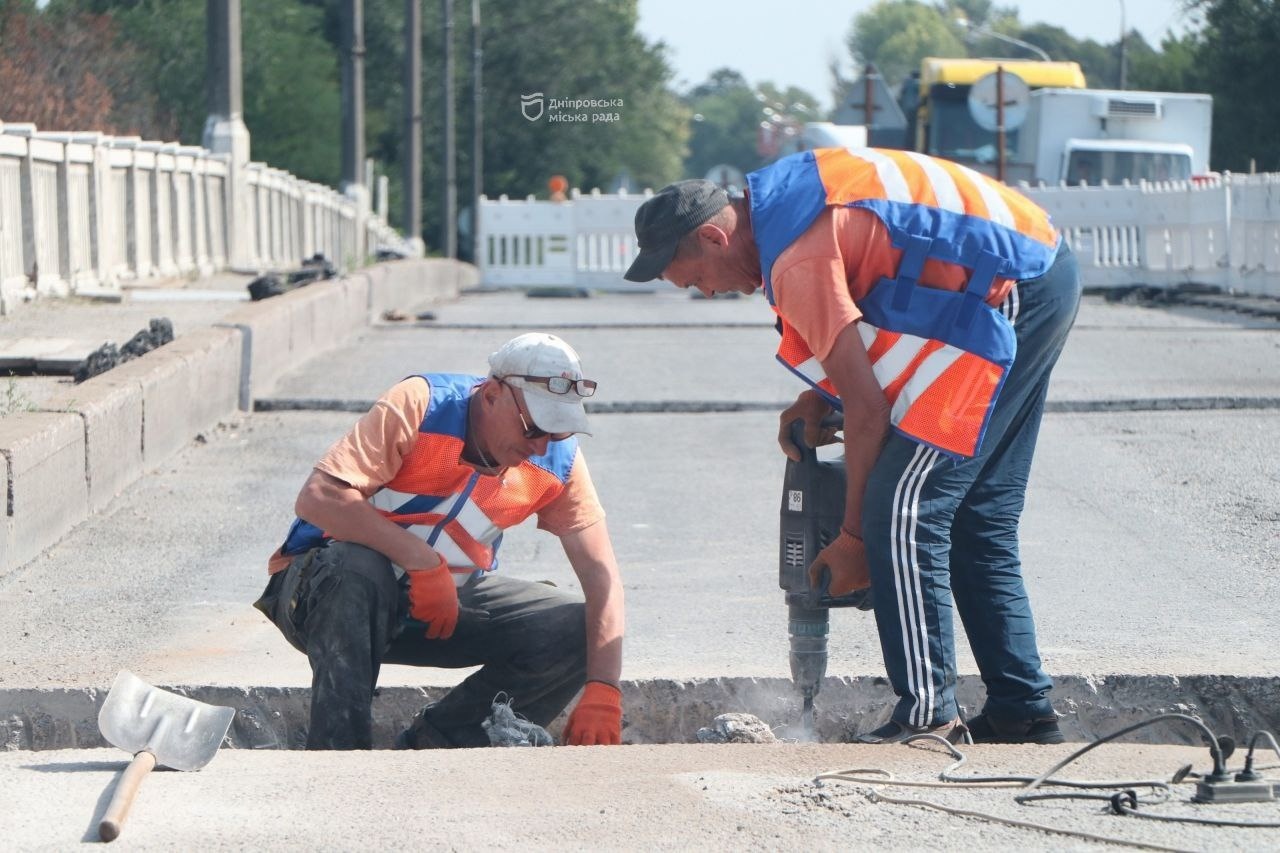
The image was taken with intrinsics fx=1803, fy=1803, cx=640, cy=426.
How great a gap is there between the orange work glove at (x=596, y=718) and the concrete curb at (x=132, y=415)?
2283 millimetres

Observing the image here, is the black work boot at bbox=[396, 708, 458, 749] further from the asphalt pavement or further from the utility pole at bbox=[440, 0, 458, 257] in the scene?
the utility pole at bbox=[440, 0, 458, 257]

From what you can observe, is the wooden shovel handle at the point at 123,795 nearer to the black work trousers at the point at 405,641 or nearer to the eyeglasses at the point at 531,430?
the black work trousers at the point at 405,641

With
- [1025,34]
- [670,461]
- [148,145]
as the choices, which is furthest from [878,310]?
[1025,34]

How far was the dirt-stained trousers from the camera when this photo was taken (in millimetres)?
4078

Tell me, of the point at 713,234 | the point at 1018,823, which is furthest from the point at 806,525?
the point at 1018,823

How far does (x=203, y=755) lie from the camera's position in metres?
3.92

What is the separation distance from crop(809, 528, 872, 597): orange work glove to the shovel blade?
143 cm

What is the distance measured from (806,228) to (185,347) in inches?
227

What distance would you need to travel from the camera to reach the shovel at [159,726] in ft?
12.8

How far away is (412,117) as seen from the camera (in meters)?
32.2

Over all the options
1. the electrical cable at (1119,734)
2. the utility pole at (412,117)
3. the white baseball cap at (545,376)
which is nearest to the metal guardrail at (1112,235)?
the utility pole at (412,117)

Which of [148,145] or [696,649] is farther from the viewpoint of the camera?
[148,145]

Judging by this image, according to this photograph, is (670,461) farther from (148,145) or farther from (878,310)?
(148,145)

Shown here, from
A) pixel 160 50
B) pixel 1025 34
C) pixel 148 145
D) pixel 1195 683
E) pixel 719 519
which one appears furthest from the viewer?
pixel 1025 34
